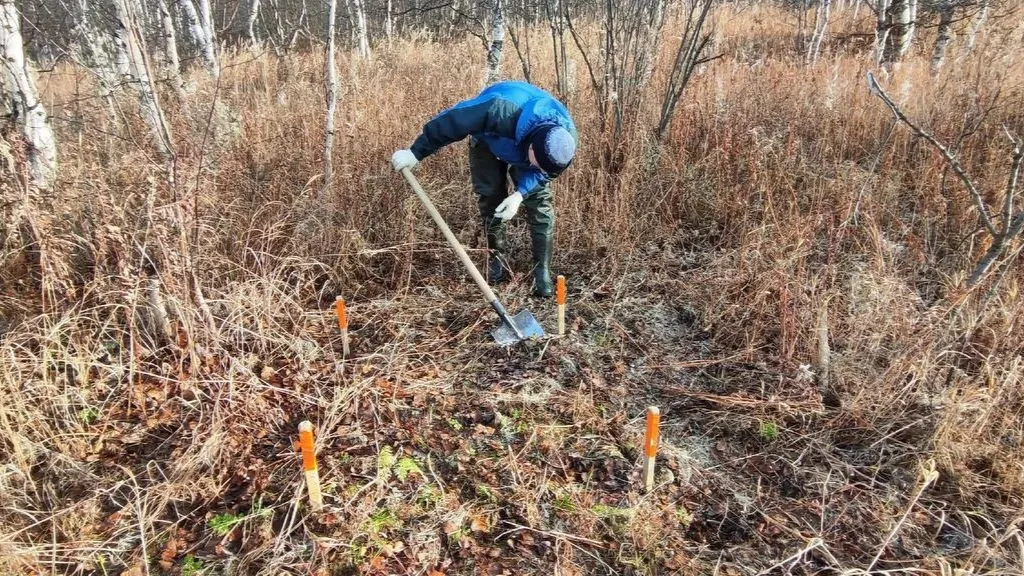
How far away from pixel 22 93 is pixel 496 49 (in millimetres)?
3923

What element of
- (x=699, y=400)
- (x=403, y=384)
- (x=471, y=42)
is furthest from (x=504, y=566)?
(x=471, y=42)

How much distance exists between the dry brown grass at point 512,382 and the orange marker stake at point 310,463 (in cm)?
9

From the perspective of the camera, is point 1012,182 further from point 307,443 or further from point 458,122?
point 307,443

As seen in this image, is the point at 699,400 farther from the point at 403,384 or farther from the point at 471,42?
the point at 471,42

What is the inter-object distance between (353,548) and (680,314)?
Result: 2247mm

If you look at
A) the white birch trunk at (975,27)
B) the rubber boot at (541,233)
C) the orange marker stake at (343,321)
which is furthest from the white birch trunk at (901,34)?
the orange marker stake at (343,321)

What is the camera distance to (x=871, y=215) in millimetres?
3266

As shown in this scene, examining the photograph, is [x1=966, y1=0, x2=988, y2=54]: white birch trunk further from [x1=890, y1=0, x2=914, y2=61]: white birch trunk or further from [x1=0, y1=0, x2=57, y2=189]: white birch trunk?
[x1=0, y1=0, x2=57, y2=189]: white birch trunk

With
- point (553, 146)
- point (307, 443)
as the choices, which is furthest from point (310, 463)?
point (553, 146)

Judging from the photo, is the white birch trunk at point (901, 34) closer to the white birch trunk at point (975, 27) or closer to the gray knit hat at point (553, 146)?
the white birch trunk at point (975, 27)

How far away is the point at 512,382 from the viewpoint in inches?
108

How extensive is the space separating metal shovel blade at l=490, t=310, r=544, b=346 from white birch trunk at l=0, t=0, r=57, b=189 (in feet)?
8.29

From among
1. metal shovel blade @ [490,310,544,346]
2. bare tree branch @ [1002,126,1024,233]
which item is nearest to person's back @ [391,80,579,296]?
metal shovel blade @ [490,310,544,346]

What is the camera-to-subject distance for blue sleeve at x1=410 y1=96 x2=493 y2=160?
2.94 metres
